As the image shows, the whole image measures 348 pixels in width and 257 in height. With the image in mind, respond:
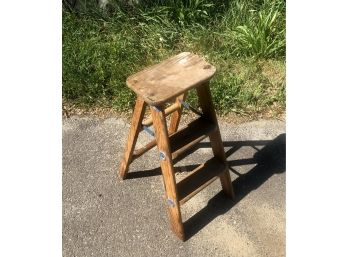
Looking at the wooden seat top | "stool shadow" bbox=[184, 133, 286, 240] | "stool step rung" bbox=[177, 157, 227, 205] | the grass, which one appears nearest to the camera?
the wooden seat top

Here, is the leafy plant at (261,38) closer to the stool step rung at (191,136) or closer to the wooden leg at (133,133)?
the stool step rung at (191,136)

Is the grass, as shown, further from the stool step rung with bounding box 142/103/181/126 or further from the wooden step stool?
the wooden step stool

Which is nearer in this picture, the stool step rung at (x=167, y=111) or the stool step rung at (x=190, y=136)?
the stool step rung at (x=190, y=136)

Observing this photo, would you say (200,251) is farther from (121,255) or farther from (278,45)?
(278,45)

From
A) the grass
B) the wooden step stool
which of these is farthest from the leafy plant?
the wooden step stool

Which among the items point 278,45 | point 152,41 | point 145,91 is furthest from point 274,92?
point 145,91

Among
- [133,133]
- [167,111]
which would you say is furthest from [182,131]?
[133,133]

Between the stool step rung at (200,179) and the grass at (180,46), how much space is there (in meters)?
1.06

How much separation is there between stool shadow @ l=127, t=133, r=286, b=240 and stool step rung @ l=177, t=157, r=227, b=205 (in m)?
0.33

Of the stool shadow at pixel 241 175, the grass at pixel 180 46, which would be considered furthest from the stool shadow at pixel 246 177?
the grass at pixel 180 46

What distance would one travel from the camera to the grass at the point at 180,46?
4.45m

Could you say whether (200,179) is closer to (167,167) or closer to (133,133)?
(167,167)

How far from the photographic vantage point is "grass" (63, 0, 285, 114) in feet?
14.6

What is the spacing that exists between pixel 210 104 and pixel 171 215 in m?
0.84
